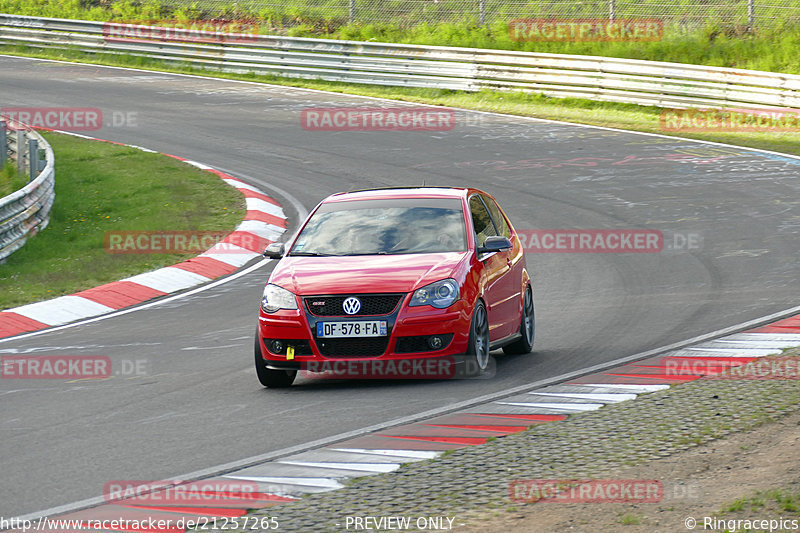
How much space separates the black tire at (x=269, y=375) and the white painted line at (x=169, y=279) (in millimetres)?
5174

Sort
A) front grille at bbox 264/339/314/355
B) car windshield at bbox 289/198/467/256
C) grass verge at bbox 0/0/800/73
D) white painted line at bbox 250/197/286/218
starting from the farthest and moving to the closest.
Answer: grass verge at bbox 0/0/800/73, white painted line at bbox 250/197/286/218, car windshield at bbox 289/198/467/256, front grille at bbox 264/339/314/355

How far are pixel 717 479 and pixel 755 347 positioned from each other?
13.3 feet

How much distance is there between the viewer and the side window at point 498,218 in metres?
10.9

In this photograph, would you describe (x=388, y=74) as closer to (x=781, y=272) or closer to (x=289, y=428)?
(x=781, y=272)

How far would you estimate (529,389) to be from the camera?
8.70 m

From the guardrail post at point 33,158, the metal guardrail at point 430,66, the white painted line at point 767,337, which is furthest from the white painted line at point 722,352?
the metal guardrail at point 430,66

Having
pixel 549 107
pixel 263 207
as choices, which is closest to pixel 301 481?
pixel 263 207

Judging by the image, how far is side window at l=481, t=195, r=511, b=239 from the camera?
10.9 meters

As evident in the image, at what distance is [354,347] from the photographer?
28.9 ft

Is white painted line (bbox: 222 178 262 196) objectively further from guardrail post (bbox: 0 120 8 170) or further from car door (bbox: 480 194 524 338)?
car door (bbox: 480 194 524 338)

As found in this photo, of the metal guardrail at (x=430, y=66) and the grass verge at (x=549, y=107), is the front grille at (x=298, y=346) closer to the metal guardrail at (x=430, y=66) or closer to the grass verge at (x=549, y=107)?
the grass verge at (x=549, y=107)

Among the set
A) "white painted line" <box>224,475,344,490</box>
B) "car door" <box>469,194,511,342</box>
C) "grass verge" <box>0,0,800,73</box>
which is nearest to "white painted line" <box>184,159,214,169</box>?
"car door" <box>469,194,511,342</box>

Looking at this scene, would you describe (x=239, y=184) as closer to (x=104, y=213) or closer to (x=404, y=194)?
(x=104, y=213)

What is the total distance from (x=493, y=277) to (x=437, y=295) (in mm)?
1021
